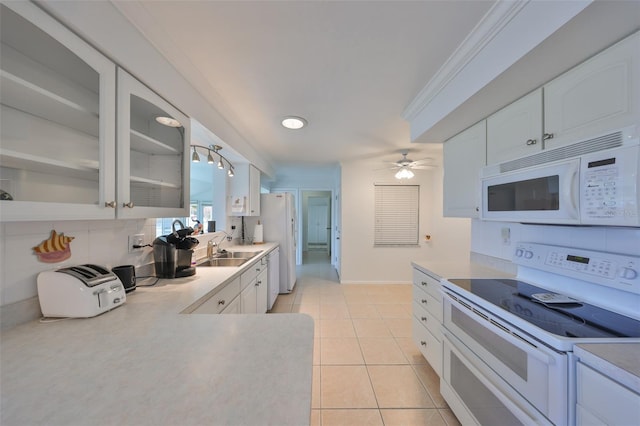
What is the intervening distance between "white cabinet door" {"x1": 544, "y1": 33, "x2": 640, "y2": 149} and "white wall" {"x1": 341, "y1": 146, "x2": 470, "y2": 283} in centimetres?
308

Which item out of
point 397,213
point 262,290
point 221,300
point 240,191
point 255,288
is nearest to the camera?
point 221,300

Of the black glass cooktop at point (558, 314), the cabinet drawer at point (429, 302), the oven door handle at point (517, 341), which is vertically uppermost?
the black glass cooktop at point (558, 314)

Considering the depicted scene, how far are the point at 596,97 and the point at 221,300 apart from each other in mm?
2293

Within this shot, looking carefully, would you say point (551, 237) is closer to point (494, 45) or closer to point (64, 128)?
point (494, 45)

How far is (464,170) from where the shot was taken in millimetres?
2000

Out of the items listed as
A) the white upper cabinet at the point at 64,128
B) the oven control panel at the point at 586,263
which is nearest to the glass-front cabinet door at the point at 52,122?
the white upper cabinet at the point at 64,128

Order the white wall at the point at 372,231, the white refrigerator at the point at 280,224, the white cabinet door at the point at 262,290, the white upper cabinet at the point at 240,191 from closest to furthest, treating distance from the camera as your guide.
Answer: the white cabinet door at the point at 262,290 < the white upper cabinet at the point at 240,191 < the white refrigerator at the point at 280,224 < the white wall at the point at 372,231

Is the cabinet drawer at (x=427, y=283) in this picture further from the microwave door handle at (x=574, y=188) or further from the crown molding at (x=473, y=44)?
the crown molding at (x=473, y=44)

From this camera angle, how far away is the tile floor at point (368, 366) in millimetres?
1564

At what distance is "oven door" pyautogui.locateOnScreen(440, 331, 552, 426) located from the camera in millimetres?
991

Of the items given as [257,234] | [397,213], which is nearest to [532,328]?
[257,234]

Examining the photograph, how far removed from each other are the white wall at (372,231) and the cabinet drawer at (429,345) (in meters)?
2.20

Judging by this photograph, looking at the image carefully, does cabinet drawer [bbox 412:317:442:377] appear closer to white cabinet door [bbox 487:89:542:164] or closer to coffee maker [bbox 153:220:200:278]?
white cabinet door [bbox 487:89:542:164]

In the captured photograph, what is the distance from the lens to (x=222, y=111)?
83.3 inches
